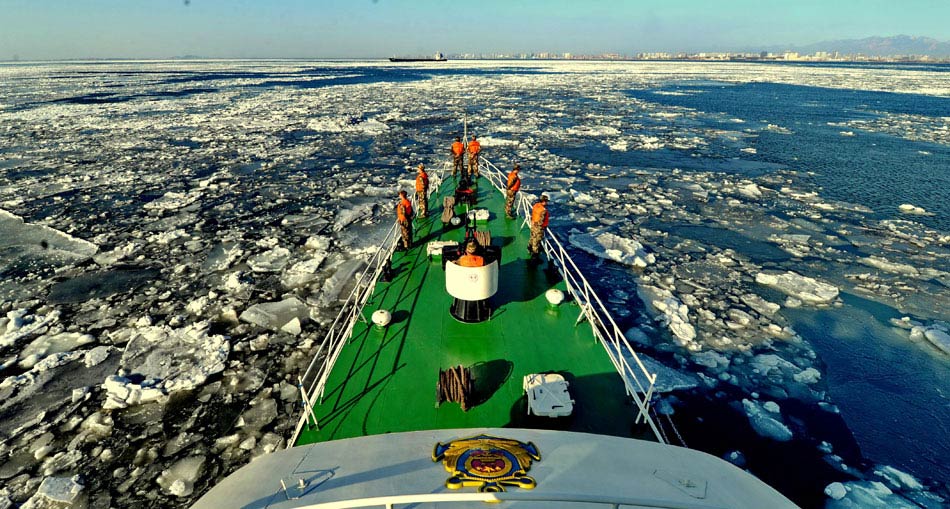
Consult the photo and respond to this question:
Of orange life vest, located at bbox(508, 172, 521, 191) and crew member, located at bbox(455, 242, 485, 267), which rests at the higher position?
orange life vest, located at bbox(508, 172, 521, 191)

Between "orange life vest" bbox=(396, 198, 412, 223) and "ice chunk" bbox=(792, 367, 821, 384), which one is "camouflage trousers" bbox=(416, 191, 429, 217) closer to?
"orange life vest" bbox=(396, 198, 412, 223)

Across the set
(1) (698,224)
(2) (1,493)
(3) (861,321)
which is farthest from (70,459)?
(1) (698,224)

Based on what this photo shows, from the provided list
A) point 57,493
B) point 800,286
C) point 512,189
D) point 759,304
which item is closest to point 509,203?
point 512,189

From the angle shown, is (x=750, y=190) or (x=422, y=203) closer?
(x=422, y=203)

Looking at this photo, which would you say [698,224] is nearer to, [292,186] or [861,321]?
[861,321]

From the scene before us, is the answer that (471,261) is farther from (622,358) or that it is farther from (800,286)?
(800,286)

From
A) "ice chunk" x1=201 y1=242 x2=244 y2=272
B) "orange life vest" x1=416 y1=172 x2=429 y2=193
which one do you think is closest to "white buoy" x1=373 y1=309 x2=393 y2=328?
"orange life vest" x1=416 y1=172 x2=429 y2=193
